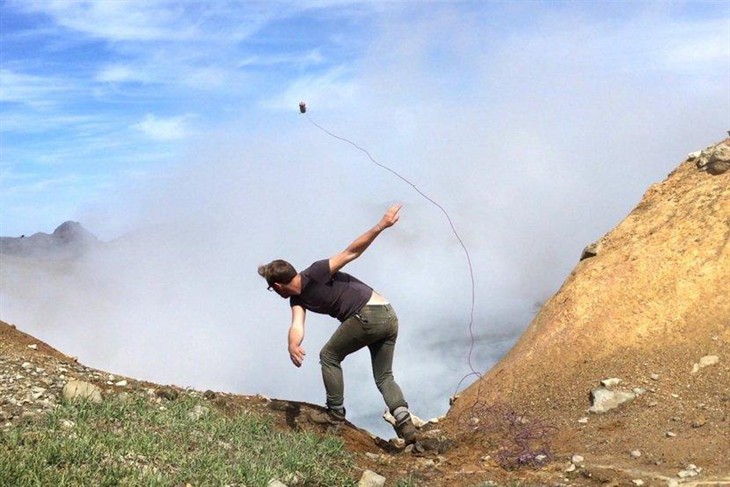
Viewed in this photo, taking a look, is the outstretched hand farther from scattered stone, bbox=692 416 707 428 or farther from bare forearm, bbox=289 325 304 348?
scattered stone, bbox=692 416 707 428

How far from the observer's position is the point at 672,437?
781cm

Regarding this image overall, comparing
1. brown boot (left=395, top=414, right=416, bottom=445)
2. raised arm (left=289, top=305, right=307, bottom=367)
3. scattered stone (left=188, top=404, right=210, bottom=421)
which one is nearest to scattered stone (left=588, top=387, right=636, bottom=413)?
brown boot (left=395, top=414, right=416, bottom=445)

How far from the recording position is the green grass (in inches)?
252

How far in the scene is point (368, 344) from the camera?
28.3 feet

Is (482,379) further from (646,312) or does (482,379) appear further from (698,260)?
(698,260)

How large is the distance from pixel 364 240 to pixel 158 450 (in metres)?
2.80

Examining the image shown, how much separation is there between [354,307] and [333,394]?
107cm

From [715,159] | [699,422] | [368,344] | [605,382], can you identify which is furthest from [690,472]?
[715,159]

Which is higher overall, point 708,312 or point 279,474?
point 708,312

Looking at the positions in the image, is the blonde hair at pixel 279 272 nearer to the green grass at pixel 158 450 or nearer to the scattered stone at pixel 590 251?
the green grass at pixel 158 450

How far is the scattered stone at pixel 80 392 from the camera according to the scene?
8.22 m

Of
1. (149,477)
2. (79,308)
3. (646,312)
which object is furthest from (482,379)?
(79,308)

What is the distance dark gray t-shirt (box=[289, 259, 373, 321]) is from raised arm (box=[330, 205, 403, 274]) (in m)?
0.14

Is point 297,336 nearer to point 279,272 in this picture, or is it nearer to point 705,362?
point 279,272
